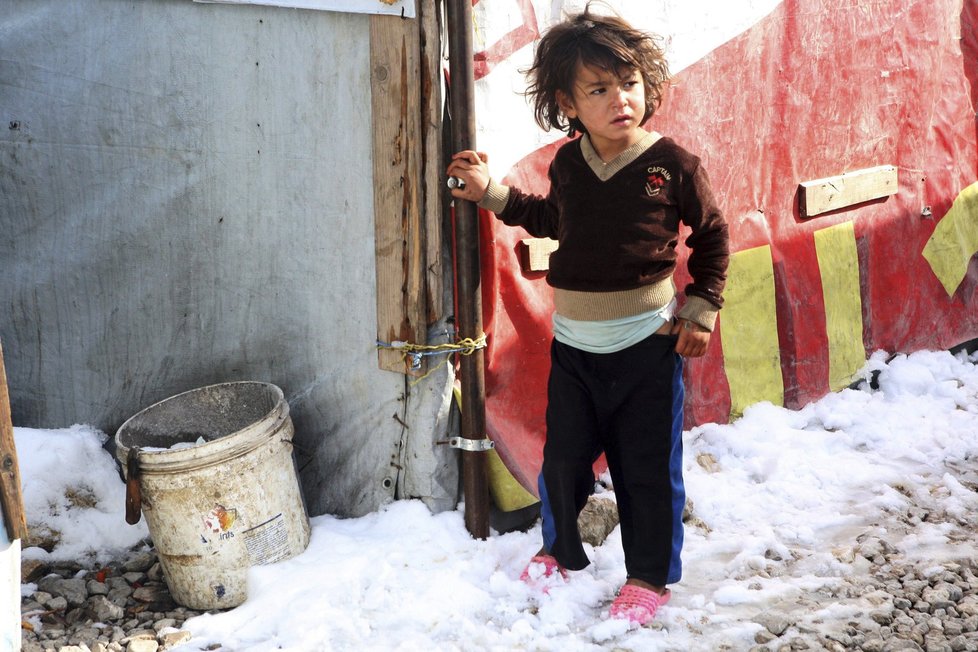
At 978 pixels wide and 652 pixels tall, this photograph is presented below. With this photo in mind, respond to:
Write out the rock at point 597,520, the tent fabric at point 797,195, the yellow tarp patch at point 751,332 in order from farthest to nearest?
the yellow tarp patch at point 751,332 → the tent fabric at point 797,195 → the rock at point 597,520

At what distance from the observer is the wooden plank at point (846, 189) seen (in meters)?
4.64

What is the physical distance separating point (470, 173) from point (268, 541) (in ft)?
4.40

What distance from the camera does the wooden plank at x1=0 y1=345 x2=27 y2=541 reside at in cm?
251

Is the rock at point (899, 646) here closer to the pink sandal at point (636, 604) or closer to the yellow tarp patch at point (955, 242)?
the pink sandal at point (636, 604)

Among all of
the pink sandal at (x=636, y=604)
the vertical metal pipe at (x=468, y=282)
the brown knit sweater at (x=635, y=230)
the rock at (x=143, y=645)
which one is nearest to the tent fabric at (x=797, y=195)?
the vertical metal pipe at (x=468, y=282)

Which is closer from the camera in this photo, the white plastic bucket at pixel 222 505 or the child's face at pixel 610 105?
the child's face at pixel 610 105

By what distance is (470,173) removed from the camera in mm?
3182

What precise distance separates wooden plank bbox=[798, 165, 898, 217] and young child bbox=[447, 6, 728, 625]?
179 centimetres

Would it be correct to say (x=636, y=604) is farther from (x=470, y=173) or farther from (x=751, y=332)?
(x=751, y=332)

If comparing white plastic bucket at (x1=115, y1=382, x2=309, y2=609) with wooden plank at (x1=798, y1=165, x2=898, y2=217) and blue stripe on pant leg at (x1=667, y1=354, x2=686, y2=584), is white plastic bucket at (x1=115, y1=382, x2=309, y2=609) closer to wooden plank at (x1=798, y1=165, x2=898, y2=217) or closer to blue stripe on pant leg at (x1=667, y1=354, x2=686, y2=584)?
blue stripe on pant leg at (x1=667, y1=354, x2=686, y2=584)

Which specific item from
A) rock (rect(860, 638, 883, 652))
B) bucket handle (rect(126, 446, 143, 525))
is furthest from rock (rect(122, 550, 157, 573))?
rock (rect(860, 638, 883, 652))

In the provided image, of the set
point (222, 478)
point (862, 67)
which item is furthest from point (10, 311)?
point (862, 67)

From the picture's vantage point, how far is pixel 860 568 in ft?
10.9

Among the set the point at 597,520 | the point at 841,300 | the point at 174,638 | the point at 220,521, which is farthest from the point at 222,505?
the point at 841,300
